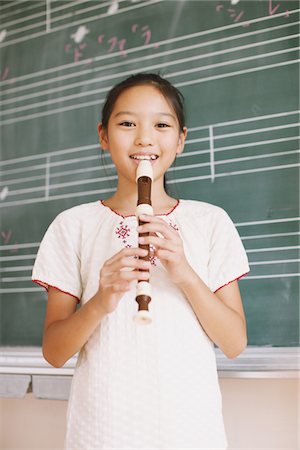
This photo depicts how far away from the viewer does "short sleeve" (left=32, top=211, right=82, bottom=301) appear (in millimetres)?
877

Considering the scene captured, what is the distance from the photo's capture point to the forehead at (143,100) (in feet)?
2.94

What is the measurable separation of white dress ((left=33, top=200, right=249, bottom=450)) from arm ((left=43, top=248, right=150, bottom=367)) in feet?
0.09

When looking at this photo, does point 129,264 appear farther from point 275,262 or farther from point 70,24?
point 70,24

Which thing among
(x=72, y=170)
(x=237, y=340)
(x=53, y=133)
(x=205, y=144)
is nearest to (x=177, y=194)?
(x=205, y=144)

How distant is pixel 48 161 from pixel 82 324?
81 centimetres

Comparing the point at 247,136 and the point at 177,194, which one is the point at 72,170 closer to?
the point at 177,194

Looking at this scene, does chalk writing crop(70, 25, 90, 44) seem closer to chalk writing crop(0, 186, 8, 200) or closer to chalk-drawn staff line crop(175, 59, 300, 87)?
chalk-drawn staff line crop(175, 59, 300, 87)

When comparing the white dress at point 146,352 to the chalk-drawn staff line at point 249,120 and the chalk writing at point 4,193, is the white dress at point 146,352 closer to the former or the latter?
the chalk-drawn staff line at point 249,120

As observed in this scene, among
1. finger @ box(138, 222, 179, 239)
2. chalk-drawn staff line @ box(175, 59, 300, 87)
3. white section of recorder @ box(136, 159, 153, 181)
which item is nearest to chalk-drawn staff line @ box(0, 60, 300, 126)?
chalk-drawn staff line @ box(175, 59, 300, 87)

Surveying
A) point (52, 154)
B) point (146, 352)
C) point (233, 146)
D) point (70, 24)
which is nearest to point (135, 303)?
point (146, 352)

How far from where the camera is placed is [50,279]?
88 centimetres

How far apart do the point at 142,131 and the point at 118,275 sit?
267mm

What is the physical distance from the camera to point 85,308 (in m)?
0.78

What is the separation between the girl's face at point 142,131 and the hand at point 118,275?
0.64 feet
